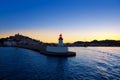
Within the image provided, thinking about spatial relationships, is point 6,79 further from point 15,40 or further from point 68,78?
point 15,40

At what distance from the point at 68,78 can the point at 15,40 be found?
555 ft

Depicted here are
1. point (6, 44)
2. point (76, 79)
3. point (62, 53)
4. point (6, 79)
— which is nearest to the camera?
point (6, 79)

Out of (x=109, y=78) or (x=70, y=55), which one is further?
(x=70, y=55)

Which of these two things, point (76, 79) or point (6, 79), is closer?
point (6, 79)

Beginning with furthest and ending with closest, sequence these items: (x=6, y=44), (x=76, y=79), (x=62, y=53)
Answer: (x=6, y=44)
(x=62, y=53)
(x=76, y=79)

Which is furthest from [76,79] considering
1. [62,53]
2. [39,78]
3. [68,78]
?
[62,53]

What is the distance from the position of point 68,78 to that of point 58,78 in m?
1.11

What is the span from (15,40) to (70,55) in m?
145

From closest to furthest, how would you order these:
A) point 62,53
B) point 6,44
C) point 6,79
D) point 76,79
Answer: point 6,79
point 76,79
point 62,53
point 6,44

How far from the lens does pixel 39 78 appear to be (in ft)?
55.3

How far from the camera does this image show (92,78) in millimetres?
17625

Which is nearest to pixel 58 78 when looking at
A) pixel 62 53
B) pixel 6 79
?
pixel 6 79

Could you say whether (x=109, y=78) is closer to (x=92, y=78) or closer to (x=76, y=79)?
(x=92, y=78)

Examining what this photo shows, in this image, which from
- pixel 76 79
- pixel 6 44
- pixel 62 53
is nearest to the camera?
pixel 76 79
